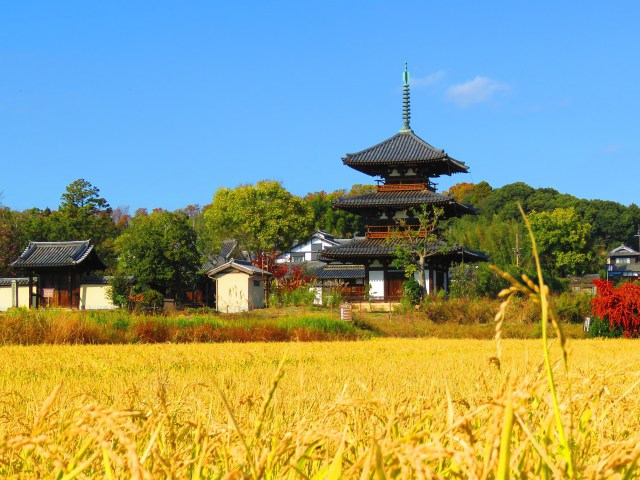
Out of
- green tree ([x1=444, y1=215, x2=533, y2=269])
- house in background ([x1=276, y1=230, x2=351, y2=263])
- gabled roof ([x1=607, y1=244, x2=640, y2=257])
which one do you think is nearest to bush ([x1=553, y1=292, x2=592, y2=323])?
green tree ([x1=444, y1=215, x2=533, y2=269])

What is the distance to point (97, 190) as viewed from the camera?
180 feet

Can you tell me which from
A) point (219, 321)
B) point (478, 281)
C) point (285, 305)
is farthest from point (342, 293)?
point (219, 321)

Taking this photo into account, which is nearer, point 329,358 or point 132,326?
point 329,358

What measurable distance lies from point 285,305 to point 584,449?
33.8 m

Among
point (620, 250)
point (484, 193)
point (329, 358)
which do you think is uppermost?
point (484, 193)

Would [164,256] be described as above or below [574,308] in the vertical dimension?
above

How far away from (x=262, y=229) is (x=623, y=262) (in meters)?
40.1

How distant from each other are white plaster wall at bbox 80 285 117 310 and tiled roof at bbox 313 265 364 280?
14591 millimetres

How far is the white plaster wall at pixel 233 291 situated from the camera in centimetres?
3962

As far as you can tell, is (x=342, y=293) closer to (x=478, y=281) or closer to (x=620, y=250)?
(x=478, y=281)

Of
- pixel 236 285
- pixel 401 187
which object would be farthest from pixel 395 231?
pixel 236 285

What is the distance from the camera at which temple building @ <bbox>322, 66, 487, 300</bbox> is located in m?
35.0

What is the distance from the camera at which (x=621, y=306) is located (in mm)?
18484

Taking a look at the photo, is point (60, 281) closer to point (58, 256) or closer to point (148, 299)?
point (58, 256)
